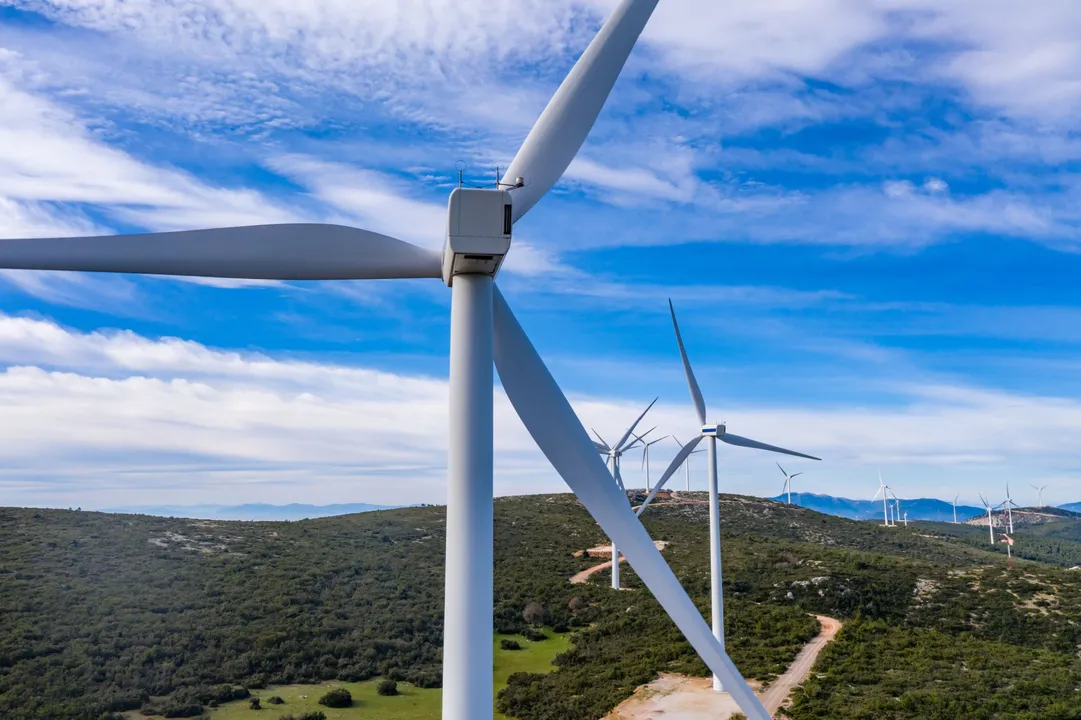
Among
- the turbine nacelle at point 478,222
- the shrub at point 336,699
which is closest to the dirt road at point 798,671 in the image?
the shrub at point 336,699

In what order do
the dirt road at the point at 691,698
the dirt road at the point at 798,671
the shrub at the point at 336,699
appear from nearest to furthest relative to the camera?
1. the dirt road at the point at 691,698
2. the dirt road at the point at 798,671
3. the shrub at the point at 336,699

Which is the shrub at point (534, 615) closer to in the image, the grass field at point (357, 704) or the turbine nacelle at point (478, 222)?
the grass field at point (357, 704)

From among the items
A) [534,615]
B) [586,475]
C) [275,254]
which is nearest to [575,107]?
[275,254]

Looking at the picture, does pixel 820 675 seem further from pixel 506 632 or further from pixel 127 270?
pixel 127 270

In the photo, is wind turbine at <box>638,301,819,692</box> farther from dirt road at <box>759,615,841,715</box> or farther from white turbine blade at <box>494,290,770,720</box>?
white turbine blade at <box>494,290,770,720</box>

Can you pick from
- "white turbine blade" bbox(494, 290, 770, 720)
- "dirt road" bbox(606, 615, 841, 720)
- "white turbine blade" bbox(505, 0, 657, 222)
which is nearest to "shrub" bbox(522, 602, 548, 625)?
"dirt road" bbox(606, 615, 841, 720)

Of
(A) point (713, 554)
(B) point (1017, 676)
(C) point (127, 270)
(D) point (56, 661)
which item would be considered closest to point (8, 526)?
(D) point (56, 661)

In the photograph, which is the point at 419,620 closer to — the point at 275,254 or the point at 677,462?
the point at 677,462
